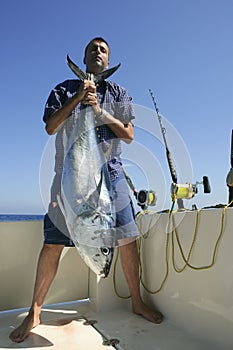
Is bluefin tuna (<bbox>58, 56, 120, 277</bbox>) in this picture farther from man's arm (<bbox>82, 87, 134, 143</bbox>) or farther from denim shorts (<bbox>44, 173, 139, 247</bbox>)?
denim shorts (<bbox>44, 173, 139, 247</bbox>)

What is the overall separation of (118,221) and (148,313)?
0.61 metres

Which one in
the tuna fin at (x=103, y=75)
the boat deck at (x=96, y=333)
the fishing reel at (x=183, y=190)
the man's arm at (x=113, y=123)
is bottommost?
the boat deck at (x=96, y=333)

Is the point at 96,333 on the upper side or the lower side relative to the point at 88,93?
lower

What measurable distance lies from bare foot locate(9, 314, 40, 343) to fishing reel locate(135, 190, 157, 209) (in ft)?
3.42

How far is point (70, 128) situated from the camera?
1.90 metres

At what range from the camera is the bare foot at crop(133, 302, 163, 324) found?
1983 millimetres

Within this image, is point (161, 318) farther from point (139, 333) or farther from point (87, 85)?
point (87, 85)

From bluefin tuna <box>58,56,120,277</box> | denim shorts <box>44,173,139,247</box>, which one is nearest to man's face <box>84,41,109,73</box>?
bluefin tuna <box>58,56,120,277</box>

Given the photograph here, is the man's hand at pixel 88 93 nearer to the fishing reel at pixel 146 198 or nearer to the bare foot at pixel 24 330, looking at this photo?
the fishing reel at pixel 146 198

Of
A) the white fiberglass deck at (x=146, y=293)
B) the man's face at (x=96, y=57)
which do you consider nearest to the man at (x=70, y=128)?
the man's face at (x=96, y=57)

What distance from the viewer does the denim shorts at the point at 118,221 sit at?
6.40ft

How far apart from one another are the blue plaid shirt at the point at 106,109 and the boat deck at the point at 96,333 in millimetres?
758

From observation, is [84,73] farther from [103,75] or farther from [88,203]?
[88,203]

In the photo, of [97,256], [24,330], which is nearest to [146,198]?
[97,256]
